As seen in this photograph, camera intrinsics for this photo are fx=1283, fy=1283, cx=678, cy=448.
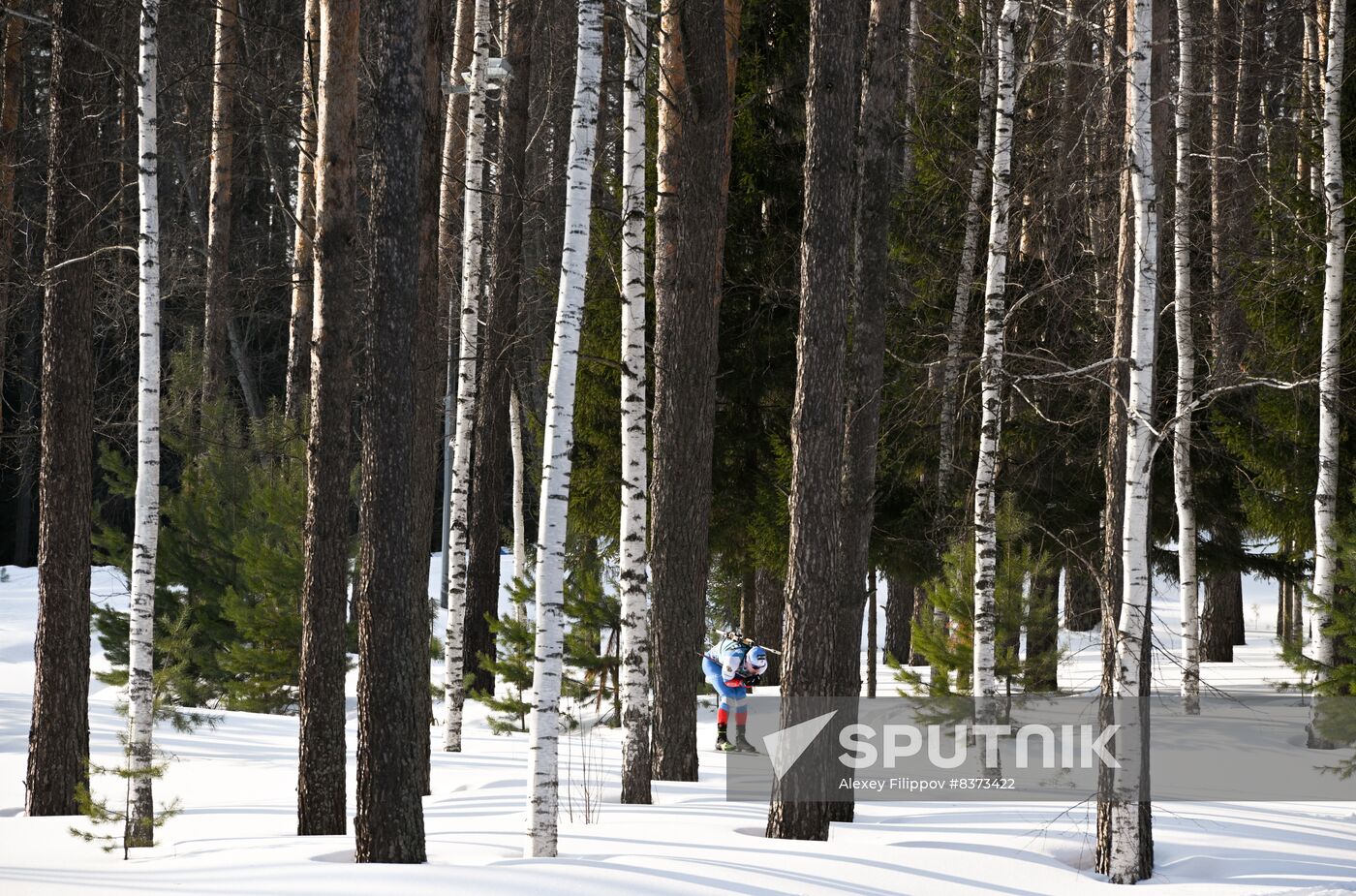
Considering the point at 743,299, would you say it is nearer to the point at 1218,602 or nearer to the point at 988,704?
the point at 988,704

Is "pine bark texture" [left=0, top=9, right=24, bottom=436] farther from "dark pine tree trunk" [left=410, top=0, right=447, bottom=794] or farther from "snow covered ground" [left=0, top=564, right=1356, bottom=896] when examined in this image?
"snow covered ground" [left=0, top=564, right=1356, bottom=896]

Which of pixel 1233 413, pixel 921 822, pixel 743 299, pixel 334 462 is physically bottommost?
pixel 921 822

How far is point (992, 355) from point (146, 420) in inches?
253

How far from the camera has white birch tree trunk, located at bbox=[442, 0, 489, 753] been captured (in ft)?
36.7

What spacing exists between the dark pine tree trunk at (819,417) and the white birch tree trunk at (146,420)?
4.27m

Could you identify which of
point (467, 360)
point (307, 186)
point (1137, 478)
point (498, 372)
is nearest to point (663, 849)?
point (1137, 478)

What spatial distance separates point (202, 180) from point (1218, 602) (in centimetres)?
2186

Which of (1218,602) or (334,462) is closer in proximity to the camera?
(334,462)

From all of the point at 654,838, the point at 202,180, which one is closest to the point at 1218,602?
the point at 654,838

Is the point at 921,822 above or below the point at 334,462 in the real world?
below

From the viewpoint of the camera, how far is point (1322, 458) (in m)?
11.5

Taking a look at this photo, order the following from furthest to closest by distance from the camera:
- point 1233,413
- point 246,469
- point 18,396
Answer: point 18,396
point 246,469
point 1233,413

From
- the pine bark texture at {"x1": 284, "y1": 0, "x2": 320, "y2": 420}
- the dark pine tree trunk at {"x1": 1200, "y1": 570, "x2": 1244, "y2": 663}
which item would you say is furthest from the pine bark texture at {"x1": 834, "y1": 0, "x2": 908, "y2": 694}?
the dark pine tree trunk at {"x1": 1200, "y1": 570, "x2": 1244, "y2": 663}

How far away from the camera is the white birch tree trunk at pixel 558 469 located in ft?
24.2
